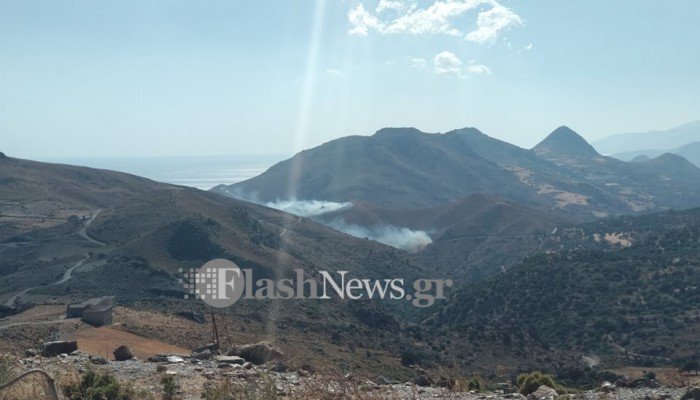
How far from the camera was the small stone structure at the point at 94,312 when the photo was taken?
3159cm

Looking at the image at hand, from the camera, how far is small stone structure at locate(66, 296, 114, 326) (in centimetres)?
3159

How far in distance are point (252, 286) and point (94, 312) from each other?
24.2m

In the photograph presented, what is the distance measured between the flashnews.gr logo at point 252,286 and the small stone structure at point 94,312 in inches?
515

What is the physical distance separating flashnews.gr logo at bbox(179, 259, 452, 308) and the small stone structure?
515 inches

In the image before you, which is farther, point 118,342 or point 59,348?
point 118,342

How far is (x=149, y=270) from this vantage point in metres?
55.0

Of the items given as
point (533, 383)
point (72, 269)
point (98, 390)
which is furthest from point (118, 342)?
point (72, 269)

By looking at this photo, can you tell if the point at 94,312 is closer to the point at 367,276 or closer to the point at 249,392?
the point at 249,392

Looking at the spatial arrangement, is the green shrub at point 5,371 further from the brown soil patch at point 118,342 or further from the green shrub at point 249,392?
the brown soil patch at point 118,342

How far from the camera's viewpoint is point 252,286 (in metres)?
55.3

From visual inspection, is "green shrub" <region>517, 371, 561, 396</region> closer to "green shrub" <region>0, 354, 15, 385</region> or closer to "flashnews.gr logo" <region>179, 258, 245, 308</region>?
"green shrub" <region>0, 354, 15, 385</region>

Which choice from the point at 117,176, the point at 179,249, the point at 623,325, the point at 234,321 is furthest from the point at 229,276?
the point at 117,176

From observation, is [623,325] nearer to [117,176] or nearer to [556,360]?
[556,360]

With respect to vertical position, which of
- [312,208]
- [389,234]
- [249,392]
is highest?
[249,392]
